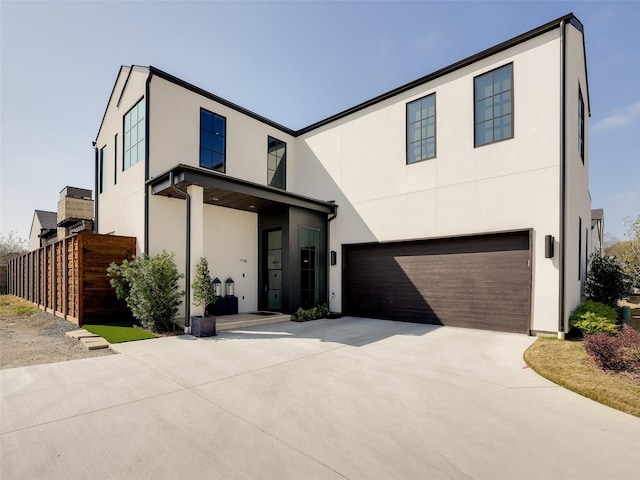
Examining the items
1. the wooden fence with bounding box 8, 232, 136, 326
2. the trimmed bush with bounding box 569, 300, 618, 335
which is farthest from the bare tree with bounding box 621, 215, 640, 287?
the wooden fence with bounding box 8, 232, 136, 326

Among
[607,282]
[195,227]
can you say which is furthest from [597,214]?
[195,227]

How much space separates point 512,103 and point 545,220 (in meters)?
3.08

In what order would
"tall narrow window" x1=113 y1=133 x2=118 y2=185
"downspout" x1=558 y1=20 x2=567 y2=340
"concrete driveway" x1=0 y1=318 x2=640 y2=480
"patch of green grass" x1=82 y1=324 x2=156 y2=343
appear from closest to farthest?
"concrete driveway" x1=0 y1=318 x2=640 y2=480, "patch of green grass" x1=82 y1=324 x2=156 y2=343, "downspout" x1=558 y1=20 x2=567 y2=340, "tall narrow window" x1=113 y1=133 x2=118 y2=185

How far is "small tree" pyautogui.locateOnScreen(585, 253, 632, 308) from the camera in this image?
369 inches

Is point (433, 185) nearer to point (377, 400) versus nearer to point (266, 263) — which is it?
point (266, 263)

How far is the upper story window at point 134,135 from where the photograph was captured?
926 cm

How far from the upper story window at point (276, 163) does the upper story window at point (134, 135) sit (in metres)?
4.35

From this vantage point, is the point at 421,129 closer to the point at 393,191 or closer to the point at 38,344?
the point at 393,191

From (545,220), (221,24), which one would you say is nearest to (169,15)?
(221,24)

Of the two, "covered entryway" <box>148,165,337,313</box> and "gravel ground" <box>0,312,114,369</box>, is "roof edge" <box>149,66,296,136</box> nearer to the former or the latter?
"covered entryway" <box>148,165,337,313</box>

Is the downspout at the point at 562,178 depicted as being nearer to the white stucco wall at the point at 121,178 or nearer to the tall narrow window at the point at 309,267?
the tall narrow window at the point at 309,267

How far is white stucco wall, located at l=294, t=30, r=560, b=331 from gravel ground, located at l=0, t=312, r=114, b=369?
7.21 metres

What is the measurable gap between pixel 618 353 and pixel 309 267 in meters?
7.70

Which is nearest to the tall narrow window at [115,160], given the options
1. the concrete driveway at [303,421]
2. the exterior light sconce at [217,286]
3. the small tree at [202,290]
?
the exterior light sconce at [217,286]
